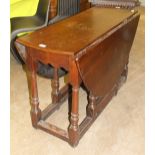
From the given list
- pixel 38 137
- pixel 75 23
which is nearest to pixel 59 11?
pixel 75 23

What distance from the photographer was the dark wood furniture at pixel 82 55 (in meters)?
1.62

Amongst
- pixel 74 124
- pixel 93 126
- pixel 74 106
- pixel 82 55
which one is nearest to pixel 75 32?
pixel 82 55

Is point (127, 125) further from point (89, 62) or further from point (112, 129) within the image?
point (89, 62)

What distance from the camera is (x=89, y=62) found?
166 centimetres

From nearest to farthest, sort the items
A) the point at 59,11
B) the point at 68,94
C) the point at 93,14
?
1. the point at 93,14
2. the point at 68,94
3. the point at 59,11

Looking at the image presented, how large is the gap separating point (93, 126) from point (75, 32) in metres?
0.76

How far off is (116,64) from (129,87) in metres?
0.58

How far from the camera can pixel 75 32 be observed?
185 centimetres

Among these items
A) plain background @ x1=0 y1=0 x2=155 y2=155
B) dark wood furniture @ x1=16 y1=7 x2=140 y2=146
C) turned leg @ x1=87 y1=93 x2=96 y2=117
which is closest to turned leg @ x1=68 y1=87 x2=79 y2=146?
dark wood furniture @ x1=16 y1=7 x2=140 y2=146

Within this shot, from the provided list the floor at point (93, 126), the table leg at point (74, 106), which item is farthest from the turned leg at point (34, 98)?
the table leg at point (74, 106)

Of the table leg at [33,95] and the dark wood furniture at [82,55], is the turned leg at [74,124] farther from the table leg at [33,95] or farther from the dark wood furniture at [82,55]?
the table leg at [33,95]

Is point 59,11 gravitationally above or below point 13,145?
above
